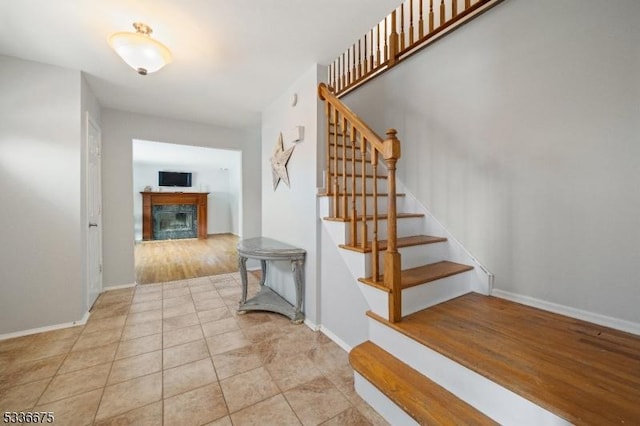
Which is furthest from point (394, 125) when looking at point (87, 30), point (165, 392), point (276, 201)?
point (165, 392)

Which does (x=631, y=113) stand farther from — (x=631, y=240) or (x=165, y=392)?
(x=165, y=392)

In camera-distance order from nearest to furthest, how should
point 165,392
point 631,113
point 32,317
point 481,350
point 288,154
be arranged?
point 481,350, point 631,113, point 165,392, point 32,317, point 288,154

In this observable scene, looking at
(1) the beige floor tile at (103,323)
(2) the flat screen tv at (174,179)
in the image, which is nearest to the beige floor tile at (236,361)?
(1) the beige floor tile at (103,323)

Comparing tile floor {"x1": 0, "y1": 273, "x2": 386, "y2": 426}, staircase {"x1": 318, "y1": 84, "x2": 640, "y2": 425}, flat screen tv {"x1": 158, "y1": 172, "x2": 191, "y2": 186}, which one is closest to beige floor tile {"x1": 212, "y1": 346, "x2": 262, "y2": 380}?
tile floor {"x1": 0, "y1": 273, "x2": 386, "y2": 426}

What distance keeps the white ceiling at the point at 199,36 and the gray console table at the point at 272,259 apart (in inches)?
68.8

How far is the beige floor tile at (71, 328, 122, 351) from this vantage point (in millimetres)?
2059

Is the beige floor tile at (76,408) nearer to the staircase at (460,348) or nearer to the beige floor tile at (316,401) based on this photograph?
the beige floor tile at (316,401)

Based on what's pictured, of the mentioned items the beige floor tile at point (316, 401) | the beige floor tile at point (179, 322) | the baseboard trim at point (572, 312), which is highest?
the baseboard trim at point (572, 312)

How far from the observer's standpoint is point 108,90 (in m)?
2.86

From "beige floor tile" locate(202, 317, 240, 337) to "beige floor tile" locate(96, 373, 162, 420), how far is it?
59 cm

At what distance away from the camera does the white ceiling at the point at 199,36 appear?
164cm

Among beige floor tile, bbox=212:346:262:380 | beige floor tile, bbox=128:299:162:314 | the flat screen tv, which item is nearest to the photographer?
beige floor tile, bbox=212:346:262:380

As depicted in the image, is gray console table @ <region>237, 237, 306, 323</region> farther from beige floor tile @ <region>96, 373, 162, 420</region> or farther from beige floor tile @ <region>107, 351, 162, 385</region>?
beige floor tile @ <region>96, 373, 162, 420</region>

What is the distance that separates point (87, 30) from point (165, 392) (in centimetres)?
259
